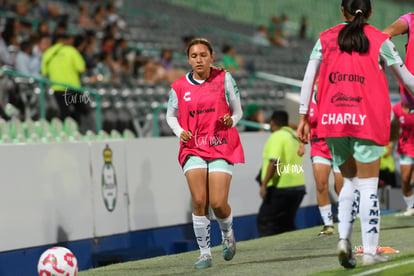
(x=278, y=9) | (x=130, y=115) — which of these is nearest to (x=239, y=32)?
(x=278, y=9)

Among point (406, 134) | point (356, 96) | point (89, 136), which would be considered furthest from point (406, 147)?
point (356, 96)

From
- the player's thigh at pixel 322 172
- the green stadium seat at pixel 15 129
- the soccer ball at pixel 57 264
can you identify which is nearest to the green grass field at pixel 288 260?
the player's thigh at pixel 322 172

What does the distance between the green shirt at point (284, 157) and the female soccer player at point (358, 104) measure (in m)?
4.88

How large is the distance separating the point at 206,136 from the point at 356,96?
69.6 inches

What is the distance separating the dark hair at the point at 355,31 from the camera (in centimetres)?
633

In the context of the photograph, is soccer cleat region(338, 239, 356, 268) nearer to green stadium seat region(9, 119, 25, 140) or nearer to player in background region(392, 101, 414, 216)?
player in background region(392, 101, 414, 216)

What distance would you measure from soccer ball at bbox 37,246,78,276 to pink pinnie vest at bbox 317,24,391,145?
7.97 feet

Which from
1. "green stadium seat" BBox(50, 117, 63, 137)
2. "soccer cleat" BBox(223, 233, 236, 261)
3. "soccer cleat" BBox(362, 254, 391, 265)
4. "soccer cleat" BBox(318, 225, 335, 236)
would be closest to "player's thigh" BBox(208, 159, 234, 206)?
"soccer cleat" BBox(223, 233, 236, 261)

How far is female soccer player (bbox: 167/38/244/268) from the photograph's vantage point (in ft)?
24.8

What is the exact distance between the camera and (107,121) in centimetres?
1547

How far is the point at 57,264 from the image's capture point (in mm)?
7133

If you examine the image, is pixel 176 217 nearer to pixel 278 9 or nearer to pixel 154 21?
pixel 154 21

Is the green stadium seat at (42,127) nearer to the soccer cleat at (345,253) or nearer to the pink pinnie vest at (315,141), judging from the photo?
the pink pinnie vest at (315,141)

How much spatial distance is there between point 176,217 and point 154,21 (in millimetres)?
13008
